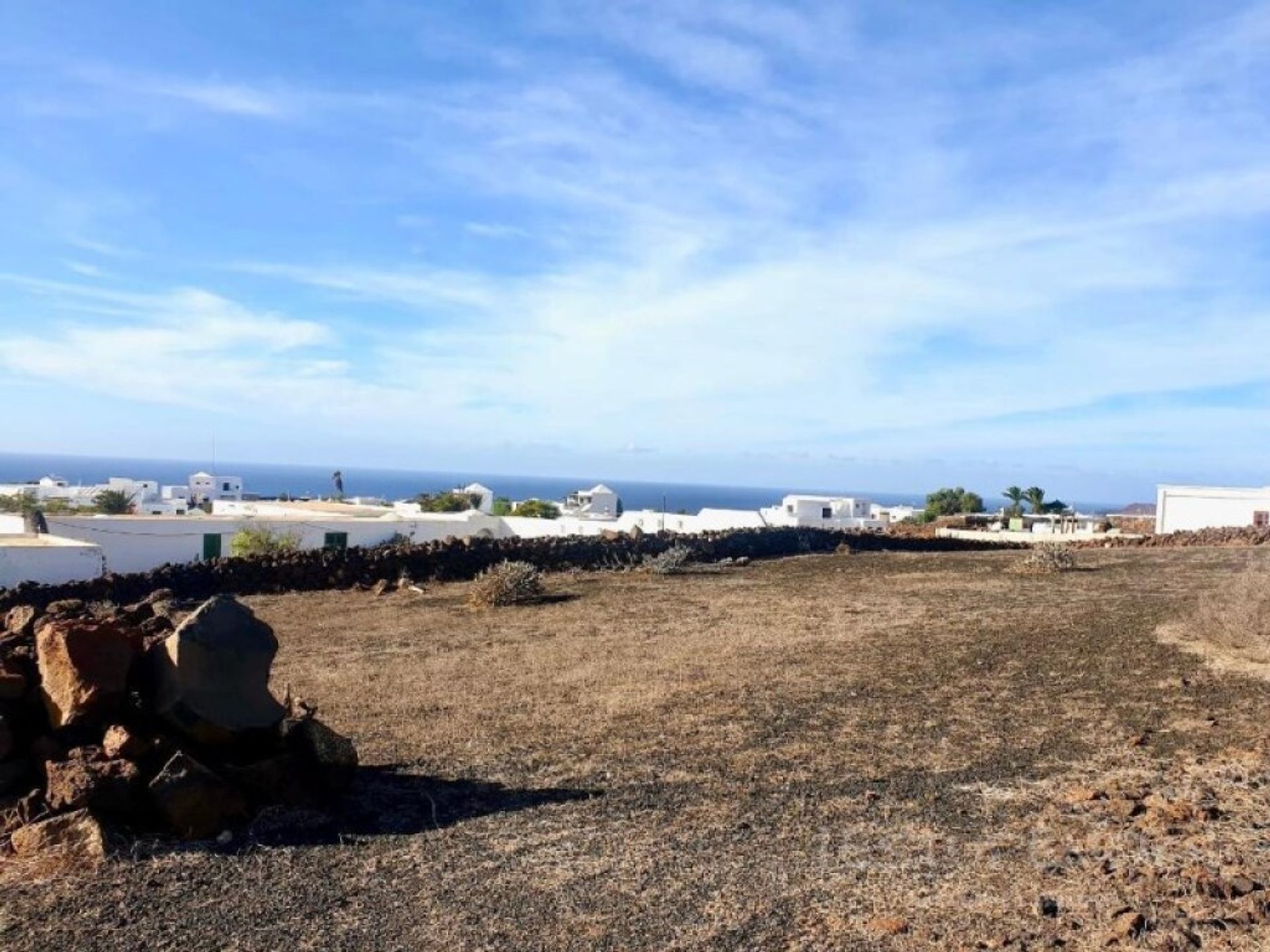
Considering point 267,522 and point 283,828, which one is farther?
point 267,522

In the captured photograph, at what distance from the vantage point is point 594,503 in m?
61.4

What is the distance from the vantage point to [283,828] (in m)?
5.98

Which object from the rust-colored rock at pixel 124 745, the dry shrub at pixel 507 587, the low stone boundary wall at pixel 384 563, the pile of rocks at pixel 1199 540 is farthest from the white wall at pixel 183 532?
the rust-colored rock at pixel 124 745

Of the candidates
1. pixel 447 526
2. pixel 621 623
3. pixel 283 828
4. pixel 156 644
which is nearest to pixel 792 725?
pixel 283 828

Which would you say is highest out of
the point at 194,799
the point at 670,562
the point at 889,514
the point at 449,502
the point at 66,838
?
the point at 889,514

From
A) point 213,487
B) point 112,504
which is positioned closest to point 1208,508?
point 112,504

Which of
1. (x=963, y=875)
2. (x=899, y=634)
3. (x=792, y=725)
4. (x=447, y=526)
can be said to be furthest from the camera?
(x=447, y=526)

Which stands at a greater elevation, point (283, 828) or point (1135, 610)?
point (1135, 610)

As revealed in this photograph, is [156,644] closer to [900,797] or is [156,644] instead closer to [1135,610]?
[900,797]

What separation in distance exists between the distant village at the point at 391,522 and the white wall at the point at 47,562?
2 cm

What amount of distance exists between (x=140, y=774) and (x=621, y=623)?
8.79 metres

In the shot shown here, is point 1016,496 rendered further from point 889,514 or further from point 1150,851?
point 1150,851

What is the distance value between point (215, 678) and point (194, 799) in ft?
2.71

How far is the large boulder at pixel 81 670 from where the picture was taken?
6.18 meters
